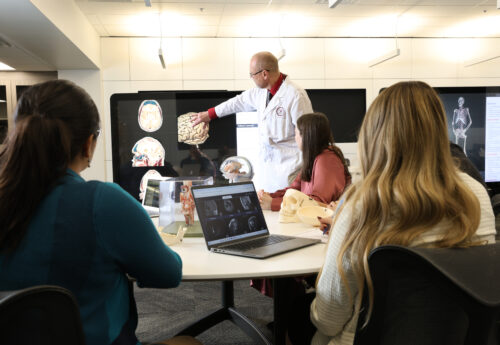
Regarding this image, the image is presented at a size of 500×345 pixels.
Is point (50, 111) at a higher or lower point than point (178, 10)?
lower

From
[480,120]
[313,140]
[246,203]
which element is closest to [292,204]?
[246,203]

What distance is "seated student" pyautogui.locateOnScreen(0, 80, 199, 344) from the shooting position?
853 mm

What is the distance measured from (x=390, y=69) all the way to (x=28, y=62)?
4.77m

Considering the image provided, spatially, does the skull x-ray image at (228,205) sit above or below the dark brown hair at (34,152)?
below

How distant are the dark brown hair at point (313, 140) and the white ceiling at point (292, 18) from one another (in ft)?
7.12

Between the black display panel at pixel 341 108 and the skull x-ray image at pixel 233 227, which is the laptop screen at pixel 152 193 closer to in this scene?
the skull x-ray image at pixel 233 227

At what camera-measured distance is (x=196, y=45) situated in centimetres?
549

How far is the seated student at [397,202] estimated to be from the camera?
0.94 meters

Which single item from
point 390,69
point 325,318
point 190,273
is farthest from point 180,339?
point 390,69

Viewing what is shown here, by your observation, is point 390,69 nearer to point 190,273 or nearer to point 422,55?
point 422,55

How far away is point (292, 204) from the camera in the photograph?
6.52ft

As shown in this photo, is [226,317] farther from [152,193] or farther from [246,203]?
[246,203]

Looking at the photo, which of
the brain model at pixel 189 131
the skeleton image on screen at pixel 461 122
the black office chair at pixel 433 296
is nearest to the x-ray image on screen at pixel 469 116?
the skeleton image on screen at pixel 461 122

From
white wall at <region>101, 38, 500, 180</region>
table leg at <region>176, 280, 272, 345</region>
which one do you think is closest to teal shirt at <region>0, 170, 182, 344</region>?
table leg at <region>176, 280, 272, 345</region>
